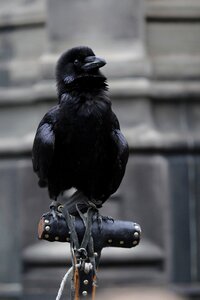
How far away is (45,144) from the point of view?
391cm

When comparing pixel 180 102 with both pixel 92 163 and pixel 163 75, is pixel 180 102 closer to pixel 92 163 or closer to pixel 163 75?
pixel 163 75

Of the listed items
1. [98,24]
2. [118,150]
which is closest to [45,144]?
[118,150]

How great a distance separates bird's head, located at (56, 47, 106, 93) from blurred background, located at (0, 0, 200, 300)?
122 inches

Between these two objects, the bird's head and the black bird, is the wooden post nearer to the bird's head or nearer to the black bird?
the black bird

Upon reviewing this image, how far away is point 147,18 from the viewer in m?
7.55

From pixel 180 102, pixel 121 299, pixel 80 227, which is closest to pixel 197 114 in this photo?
pixel 180 102

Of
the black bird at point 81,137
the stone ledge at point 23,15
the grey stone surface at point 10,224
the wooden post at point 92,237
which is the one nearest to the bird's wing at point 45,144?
the black bird at point 81,137

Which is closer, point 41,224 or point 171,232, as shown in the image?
point 41,224

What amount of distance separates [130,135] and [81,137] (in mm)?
3278

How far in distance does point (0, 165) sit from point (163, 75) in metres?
1.72

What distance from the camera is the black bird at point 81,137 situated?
12.8 feet

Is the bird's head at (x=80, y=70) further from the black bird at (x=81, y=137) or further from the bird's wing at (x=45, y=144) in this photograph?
the bird's wing at (x=45, y=144)

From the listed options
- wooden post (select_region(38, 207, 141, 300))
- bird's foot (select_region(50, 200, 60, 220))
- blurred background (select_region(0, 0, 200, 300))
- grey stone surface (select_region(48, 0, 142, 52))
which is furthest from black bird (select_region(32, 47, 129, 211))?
grey stone surface (select_region(48, 0, 142, 52))

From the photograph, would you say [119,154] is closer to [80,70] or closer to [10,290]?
[80,70]
